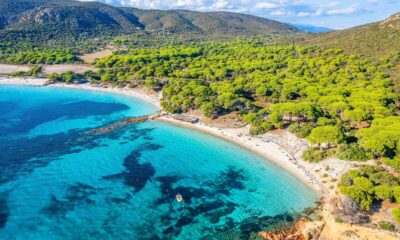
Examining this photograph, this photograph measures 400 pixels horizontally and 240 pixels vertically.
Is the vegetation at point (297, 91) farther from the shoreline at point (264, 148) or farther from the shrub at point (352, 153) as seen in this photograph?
the shoreline at point (264, 148)

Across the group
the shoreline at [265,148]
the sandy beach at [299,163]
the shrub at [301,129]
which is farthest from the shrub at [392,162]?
the shrub at [301,129]

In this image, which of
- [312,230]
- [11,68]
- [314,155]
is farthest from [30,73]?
[312,230]

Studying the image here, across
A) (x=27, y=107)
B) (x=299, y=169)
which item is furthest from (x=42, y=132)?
Answer: (x=299, y=169)

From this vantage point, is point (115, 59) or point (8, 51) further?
point (8, 51)

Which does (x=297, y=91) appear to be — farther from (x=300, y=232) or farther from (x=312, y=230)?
(x=300, y=232)

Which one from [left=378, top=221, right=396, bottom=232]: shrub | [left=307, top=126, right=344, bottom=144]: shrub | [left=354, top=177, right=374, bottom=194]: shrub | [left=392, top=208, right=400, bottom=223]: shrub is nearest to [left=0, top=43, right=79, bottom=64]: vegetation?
[left=307, top=126, right=344, bottom=144]: shrub

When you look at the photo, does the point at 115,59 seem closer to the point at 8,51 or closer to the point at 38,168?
the point at 8,51

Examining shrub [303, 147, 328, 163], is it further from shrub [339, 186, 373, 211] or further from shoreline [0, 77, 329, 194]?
shrub [339, 186, 373, 211]
